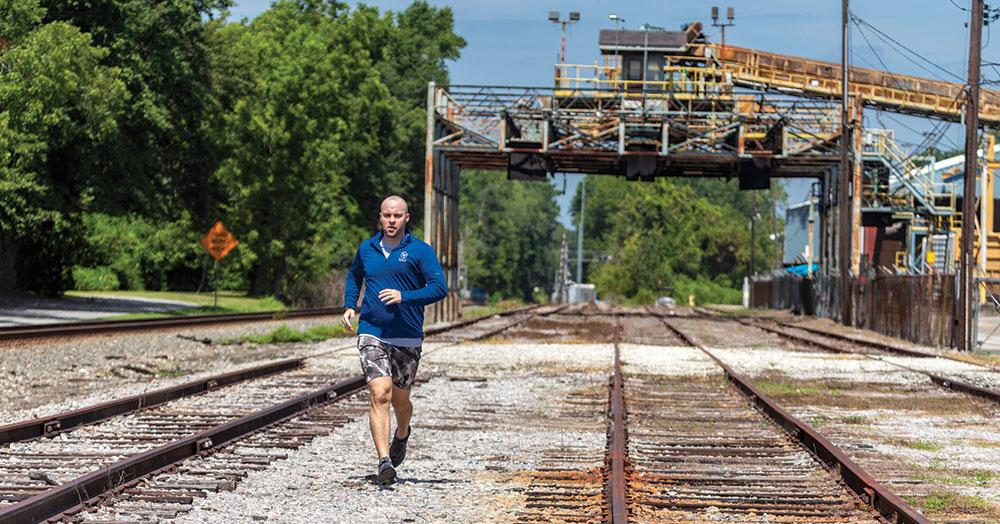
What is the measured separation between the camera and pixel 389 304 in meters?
7.68

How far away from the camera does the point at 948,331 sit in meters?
27.4

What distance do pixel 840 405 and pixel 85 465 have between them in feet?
28.9

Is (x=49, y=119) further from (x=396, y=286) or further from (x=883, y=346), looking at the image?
(x=396, y=286)

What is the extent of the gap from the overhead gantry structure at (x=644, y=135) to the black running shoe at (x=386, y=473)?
28184 mm

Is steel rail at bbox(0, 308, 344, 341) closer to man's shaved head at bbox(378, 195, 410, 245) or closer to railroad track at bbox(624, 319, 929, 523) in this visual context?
railroad track at bbox(624, 319, 929, 523)

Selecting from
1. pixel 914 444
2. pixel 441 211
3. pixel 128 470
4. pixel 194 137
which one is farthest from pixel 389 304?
pixel 194 137

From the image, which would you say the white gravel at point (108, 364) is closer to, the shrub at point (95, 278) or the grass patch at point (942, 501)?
the grass patch at point (942, 501)

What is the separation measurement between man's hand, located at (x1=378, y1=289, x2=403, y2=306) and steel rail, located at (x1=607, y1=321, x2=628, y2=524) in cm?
184

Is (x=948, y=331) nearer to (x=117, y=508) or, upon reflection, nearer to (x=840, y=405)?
(x=840, y=405)

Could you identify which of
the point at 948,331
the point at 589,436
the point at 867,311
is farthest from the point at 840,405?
the point at 867,311

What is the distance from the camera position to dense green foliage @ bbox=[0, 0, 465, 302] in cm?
3114

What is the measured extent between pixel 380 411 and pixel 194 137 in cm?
3414

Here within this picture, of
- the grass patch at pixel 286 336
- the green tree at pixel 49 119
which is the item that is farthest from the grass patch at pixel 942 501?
the green tree at pixel 49 119

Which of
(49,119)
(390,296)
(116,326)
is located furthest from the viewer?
(49,119)
